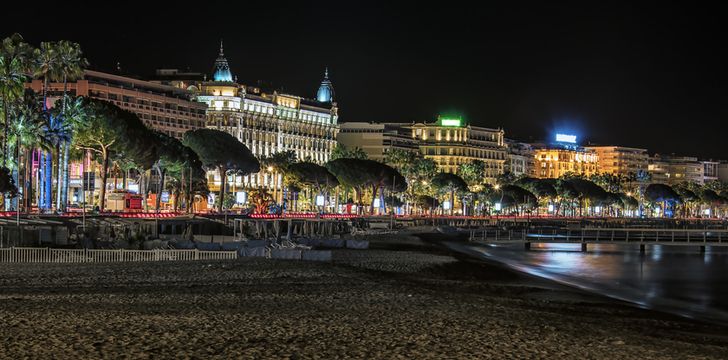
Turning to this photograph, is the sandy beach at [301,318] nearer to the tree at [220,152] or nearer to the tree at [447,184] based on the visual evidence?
the tree at [220,152]

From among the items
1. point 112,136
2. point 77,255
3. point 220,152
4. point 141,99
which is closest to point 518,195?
point 141,99

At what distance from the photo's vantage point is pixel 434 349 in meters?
19.9

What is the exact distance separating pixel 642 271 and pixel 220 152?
2592 inches

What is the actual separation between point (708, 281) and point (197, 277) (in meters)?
32.4

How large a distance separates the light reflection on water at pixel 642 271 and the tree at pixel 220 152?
39269 mm

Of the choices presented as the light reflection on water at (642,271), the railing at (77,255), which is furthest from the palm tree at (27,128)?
the railing at (77,255)

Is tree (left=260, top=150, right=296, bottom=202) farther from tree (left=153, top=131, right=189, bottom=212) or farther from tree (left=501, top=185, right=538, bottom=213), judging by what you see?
tree (left=153, top=131, right=189, bottom=212)

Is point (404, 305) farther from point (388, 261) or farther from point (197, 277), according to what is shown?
point (388, 261)

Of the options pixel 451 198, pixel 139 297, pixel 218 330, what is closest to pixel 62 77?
pixel 139 297

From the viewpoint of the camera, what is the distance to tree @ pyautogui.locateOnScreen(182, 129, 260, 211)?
11569 cm

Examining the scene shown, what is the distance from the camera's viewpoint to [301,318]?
23469mm

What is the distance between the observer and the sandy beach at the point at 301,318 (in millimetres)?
19392

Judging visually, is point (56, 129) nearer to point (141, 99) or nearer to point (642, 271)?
point (642, 271)

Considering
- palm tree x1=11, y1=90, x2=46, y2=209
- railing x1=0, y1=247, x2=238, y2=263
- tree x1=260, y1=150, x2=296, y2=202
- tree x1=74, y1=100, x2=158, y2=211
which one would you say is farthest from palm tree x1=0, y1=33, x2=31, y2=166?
tree x1=260, y1=150, x2=296, y2=202
